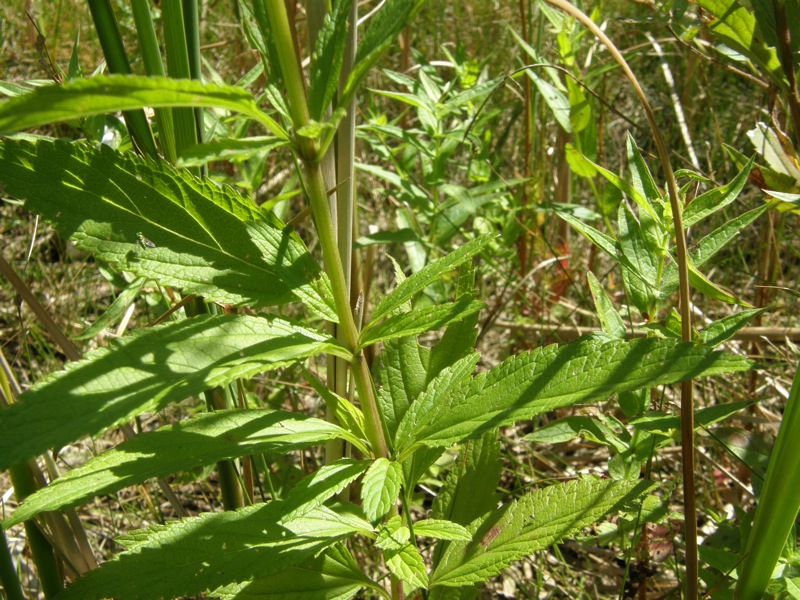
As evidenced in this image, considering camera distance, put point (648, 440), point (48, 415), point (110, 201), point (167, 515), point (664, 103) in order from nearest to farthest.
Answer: point (48, 415), point (110, 201), point (648, 440), point (167, 515), point (664, 103)

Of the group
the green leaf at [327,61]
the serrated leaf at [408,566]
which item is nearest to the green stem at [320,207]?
the green leaf at [327,61]

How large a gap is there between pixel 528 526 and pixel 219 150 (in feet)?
2.35

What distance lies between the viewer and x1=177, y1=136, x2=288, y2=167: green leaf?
0.73 meters

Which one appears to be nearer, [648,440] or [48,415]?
[48,415]

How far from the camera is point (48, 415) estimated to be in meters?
0.77

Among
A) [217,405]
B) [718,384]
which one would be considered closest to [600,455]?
[718,384]

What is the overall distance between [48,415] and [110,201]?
29cm

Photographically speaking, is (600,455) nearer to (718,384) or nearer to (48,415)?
(718,384)

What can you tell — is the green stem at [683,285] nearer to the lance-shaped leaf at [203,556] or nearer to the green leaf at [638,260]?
the green leaf at [638,260]

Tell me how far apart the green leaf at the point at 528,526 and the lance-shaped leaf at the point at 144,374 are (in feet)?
1.30

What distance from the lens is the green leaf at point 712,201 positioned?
1153 millimetres

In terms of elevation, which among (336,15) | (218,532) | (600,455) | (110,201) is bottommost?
(600,455)

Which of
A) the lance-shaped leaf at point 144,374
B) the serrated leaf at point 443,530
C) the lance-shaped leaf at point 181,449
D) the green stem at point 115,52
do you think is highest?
the green stem at point 115,52

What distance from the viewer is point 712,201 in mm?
1204
